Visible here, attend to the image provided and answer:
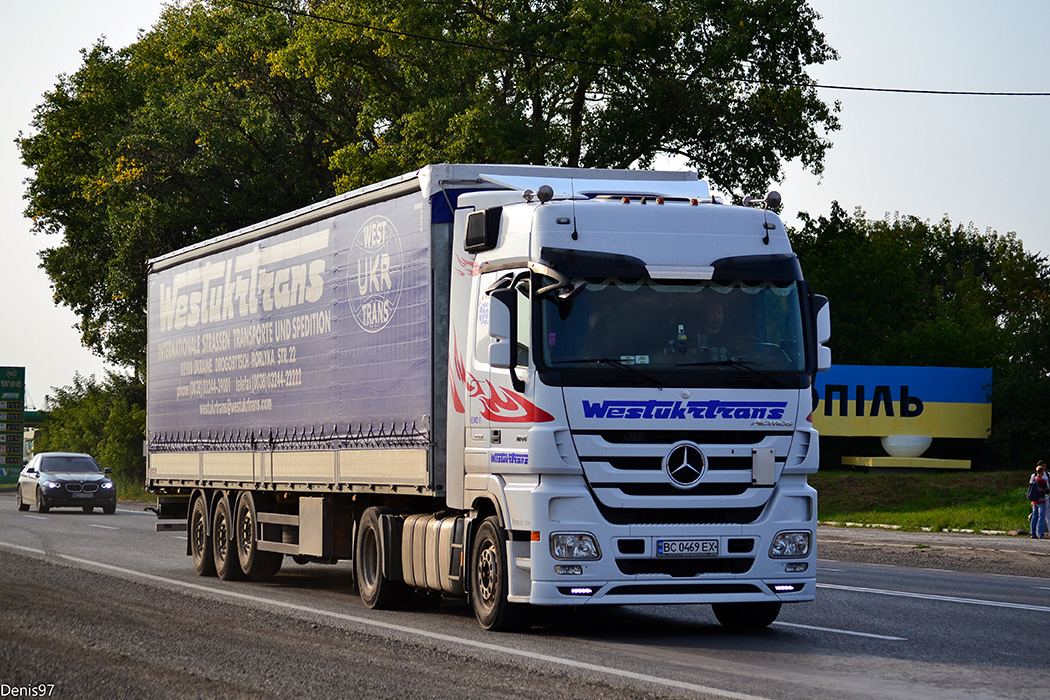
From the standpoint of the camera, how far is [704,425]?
11344 mm

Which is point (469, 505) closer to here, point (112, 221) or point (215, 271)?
point (215, 271)

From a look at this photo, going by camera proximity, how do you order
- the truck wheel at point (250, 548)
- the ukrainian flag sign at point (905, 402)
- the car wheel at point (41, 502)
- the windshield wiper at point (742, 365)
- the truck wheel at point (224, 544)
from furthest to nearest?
the ukrainian flag sign at point (905, 402), the car wheel at point (41, 502), the truck wheel at point (224, 544), the truck wheel at point (250, 548), the windshield wiper at point (742, 365)

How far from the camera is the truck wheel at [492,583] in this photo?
1158 cm

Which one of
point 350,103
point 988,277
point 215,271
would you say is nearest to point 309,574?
point 215,271

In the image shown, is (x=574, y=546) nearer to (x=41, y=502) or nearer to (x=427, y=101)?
(x=427, y=101)

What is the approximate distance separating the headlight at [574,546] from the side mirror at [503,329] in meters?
1.38

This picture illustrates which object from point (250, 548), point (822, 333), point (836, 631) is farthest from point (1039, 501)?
point (822, 333)

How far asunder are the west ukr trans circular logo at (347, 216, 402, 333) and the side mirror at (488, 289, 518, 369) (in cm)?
230

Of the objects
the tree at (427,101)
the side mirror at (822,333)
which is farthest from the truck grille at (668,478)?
the tree at (427,101)

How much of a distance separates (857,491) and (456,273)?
2779cm

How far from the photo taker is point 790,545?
11.7m

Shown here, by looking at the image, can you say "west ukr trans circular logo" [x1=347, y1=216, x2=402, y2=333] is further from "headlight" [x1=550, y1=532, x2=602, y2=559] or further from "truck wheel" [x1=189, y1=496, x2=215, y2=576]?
"truck wheel" [x1=189, y1=496, x2=215, y2=576]

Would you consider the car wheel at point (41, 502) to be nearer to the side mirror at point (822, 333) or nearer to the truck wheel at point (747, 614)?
the truck wheel at point (747, 614)

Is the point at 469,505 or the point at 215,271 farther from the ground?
the point at 215,271
